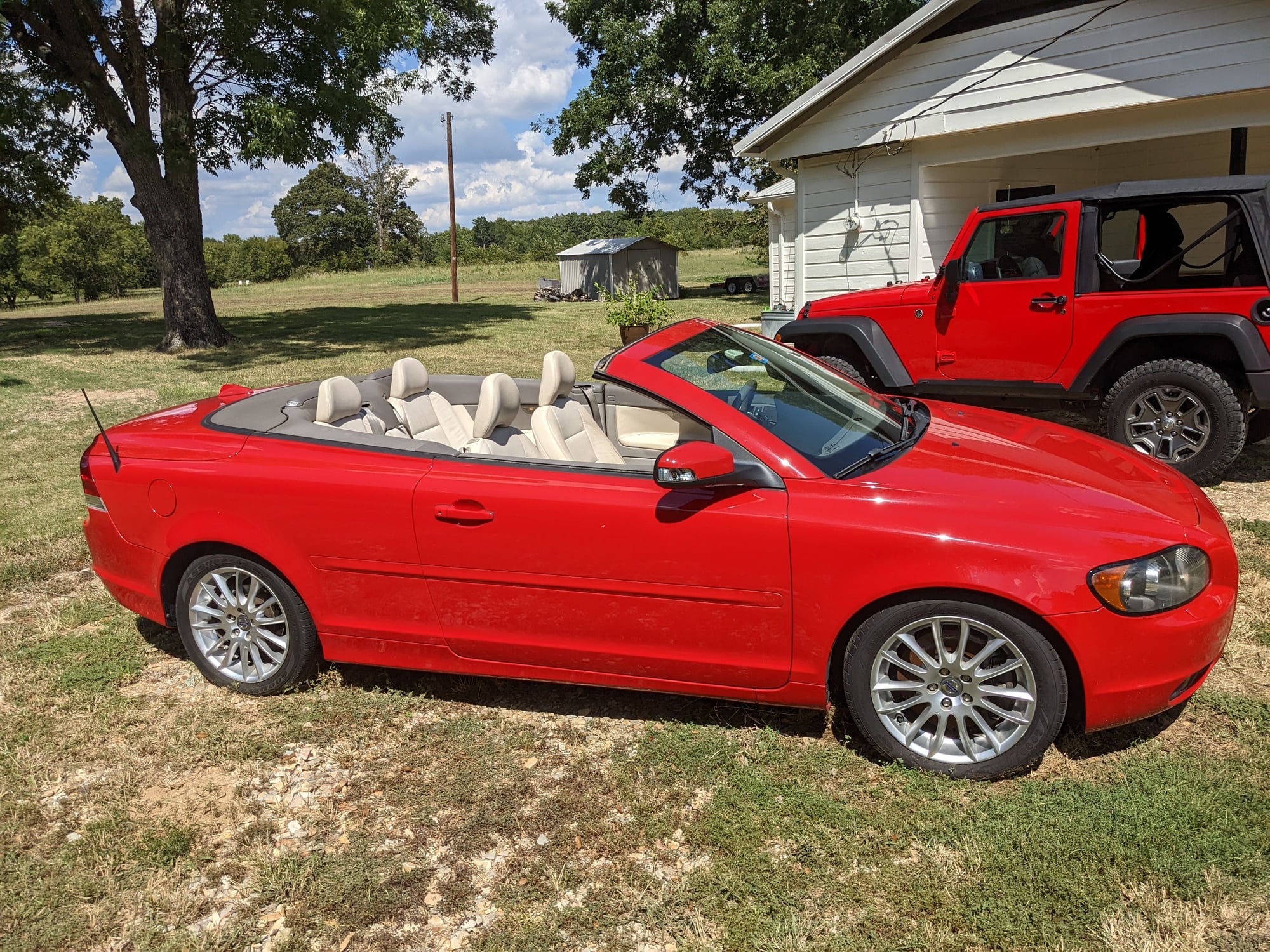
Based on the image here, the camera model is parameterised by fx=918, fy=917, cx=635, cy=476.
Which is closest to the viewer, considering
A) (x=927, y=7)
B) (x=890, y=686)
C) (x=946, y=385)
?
(x=890, y=686)

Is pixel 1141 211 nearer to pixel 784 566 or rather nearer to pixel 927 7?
pixel 927 7

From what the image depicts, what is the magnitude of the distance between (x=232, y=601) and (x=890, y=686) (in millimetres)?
2715

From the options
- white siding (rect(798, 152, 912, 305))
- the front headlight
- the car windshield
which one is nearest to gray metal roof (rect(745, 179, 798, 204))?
white siding (rect(798, 152, 912, 305))

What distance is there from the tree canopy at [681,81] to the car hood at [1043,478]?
20.6 m

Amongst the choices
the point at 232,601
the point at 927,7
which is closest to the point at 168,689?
the point at 232,601

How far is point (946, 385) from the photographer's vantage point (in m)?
7.51

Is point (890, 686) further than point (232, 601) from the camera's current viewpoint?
No

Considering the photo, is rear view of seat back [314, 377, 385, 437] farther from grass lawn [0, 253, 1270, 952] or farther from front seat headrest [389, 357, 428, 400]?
grass lawn [0, 253, 1270, 952]

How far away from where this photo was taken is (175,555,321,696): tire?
382cm

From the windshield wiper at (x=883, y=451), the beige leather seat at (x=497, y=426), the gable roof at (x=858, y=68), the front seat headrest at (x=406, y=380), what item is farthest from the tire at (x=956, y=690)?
the gable roof at (x=858, y=68)

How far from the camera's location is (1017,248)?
23.1 ft

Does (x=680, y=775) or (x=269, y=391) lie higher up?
(x=269, y=391)

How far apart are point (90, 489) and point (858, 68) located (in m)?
9.81

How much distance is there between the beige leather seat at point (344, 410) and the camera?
4.12m
